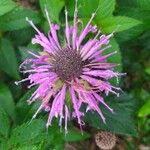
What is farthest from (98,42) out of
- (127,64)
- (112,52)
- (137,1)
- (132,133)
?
(127,64)

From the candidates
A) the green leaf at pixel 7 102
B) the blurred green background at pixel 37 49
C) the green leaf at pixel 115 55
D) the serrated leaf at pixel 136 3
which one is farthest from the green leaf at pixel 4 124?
the serrated leaf at pixel 136 3

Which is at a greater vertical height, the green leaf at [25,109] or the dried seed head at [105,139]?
the green leaf at [25,109]

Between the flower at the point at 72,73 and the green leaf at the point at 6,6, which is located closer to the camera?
the flower at the point at 72,73

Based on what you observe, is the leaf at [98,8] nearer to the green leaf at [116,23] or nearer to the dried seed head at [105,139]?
the green leaf at [116,23]

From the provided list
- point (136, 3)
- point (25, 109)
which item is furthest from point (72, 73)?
point (136, 3)

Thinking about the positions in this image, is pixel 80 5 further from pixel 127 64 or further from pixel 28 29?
pixel 127 64

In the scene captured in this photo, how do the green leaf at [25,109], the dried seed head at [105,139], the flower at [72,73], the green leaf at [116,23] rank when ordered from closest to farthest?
1. the flower at [72,73]
2. the green leaf at [116,23]
3. the green leaf at [25,109]
4. the dried seed head at [105,139]

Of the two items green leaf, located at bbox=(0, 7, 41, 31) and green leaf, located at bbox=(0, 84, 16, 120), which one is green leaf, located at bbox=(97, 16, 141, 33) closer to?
green leaf, located at bbox=(0, 7, 41, 31)

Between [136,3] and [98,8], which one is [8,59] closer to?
[98,8]

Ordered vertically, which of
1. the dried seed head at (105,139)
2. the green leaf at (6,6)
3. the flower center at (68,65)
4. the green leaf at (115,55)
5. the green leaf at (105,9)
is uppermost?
the green leaf at (6,6)
